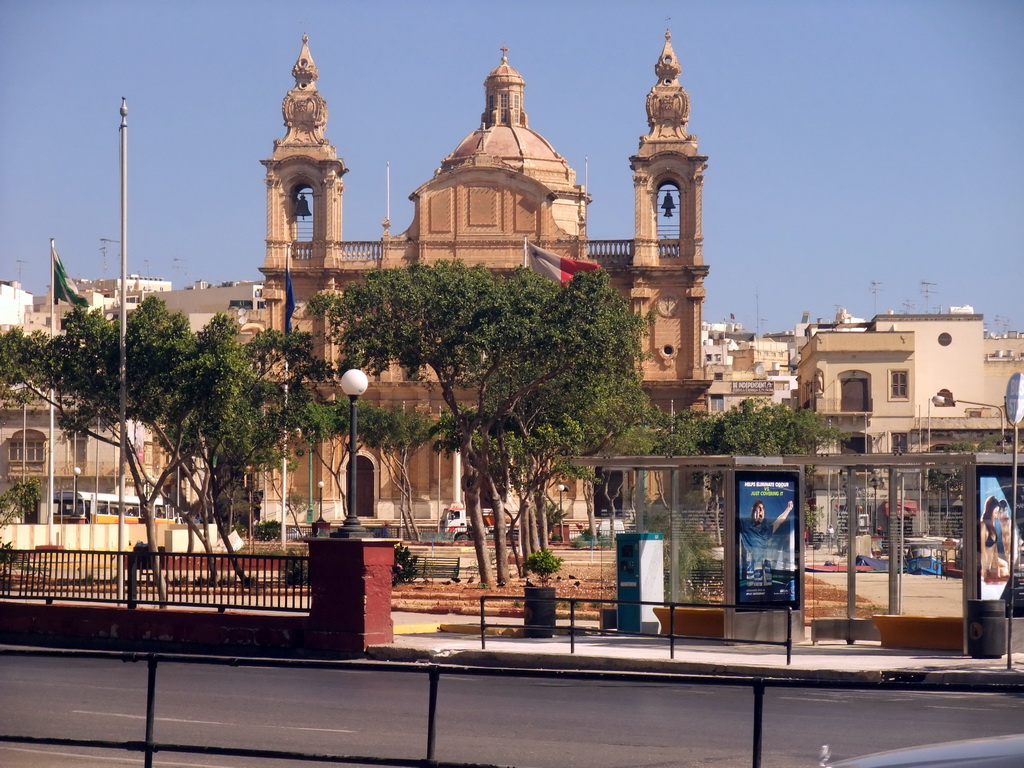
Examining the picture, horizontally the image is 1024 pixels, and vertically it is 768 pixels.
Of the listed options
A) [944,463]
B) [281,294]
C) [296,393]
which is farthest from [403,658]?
[281,294]

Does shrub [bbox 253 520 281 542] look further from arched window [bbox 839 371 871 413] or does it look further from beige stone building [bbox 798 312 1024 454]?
arched window [bbox 839 371 871 413]

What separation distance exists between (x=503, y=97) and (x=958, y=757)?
89761mm

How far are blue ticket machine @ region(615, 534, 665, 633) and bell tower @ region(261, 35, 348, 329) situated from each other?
55987mm

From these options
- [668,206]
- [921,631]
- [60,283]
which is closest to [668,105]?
[668,206]

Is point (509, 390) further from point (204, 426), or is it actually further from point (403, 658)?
point (403, 658)

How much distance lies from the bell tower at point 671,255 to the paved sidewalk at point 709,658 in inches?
2186

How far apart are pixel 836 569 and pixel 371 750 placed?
2220 cm

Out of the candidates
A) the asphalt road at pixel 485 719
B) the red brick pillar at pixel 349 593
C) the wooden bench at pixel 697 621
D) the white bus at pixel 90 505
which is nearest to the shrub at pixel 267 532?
the white bus at pixel 90 505

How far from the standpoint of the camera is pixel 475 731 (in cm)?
1006

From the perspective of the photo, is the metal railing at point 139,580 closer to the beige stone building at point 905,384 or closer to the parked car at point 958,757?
the parked car at point 958,757

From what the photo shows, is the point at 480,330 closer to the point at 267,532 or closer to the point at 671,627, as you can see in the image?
the point at 671,627

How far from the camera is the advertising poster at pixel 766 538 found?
19453 mm

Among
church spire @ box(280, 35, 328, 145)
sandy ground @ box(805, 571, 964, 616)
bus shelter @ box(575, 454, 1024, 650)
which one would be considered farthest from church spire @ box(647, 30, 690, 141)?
bus shelter @ box(575, 454, 1024, 650)

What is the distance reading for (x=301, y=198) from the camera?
250 feet
